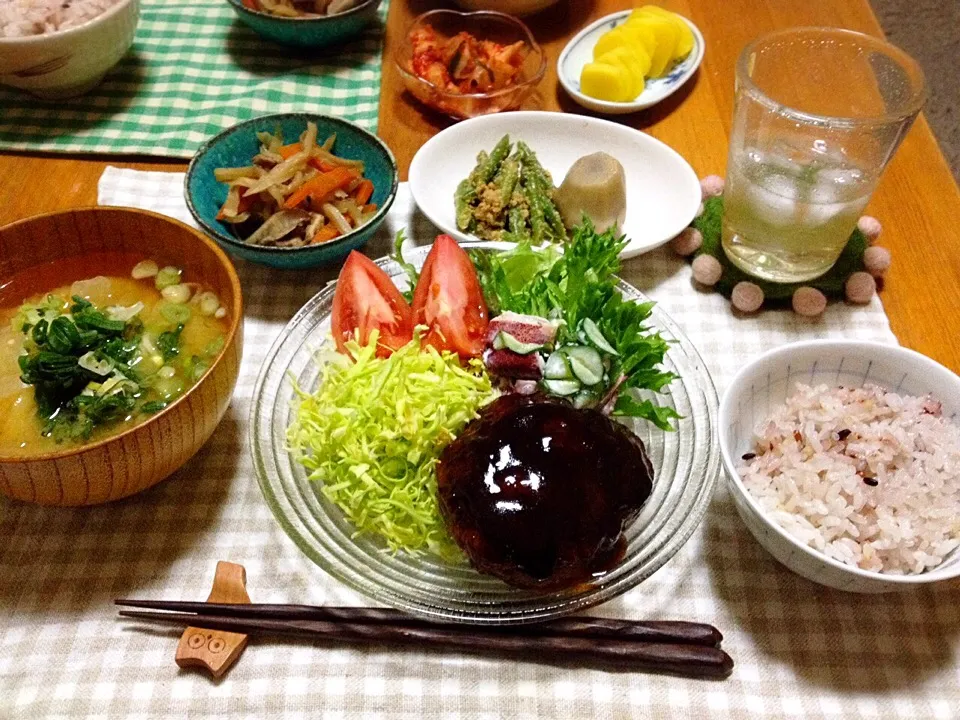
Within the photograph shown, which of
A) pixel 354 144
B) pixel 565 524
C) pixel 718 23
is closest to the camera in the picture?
→ pixel 565 524

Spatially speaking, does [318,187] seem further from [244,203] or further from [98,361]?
[98,361]

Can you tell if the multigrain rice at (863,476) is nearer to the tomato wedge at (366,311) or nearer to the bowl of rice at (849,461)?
the bowl of rice at (849,461)

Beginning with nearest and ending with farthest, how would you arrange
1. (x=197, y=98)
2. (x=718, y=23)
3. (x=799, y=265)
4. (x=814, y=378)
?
1. (x=814, y=378)
2. (x=799, y=265)
3. (x=197, y=98)
4. (x=718, y=23)

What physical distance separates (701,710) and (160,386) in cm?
95

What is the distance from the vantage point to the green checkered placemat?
1922mm

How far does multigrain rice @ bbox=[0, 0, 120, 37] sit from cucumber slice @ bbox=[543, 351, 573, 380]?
1.53 m

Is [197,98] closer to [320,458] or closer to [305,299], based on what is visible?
[305,299]

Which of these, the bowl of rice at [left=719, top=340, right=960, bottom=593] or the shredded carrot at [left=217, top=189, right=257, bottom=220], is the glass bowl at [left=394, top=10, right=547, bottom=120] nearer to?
the shredded carrot at [left=217, top=189, right=257, bottom=220]

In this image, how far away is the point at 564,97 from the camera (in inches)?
83.0

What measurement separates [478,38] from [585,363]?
141cm

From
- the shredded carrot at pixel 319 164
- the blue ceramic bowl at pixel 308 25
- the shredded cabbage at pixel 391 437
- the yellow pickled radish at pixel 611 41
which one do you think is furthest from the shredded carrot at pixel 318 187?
the yellow pickled radish at pixel 611 41

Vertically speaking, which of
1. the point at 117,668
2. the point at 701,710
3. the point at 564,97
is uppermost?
the point at 564,97

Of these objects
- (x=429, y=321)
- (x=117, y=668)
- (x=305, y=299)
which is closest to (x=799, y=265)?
(x=429, y=321)

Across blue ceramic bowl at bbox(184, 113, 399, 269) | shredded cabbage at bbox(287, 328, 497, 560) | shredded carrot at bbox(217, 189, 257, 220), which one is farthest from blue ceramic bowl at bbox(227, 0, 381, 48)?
shredded cabbage at bbox(287, 328, 497, 560)
